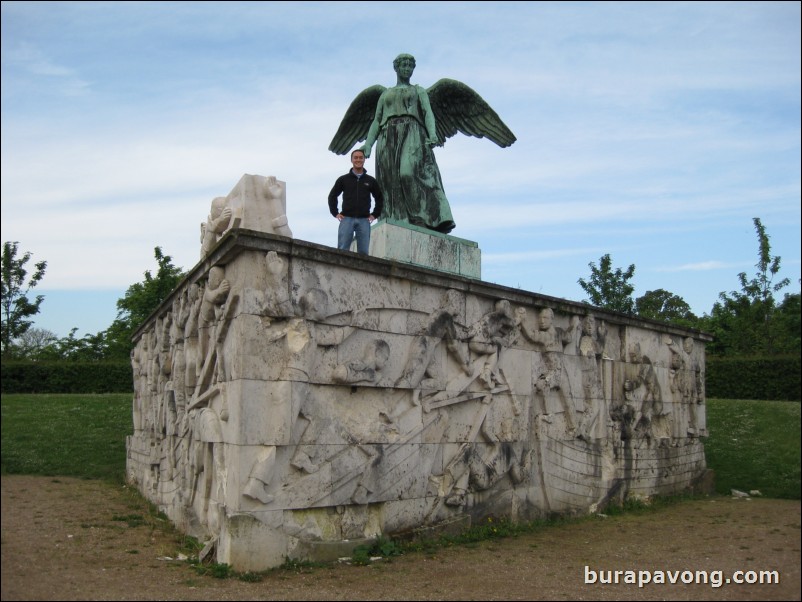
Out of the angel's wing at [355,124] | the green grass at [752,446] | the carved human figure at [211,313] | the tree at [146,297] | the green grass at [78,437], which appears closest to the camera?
the green grass at [752,446]

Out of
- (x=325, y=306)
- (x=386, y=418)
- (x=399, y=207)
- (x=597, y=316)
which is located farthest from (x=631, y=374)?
(x=325, y=306)

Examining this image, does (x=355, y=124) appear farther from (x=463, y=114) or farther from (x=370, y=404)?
(x=370, y=404)

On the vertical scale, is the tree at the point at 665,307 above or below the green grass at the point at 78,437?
above

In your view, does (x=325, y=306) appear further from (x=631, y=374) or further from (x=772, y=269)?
(x=631, y=374)

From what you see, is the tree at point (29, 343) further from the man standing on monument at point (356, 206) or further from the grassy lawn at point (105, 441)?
the man standing on monument at point (356, 206)

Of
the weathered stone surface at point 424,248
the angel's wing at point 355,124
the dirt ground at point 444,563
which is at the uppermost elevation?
the angel's wing at point 355,124

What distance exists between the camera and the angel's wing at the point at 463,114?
41.3 feet

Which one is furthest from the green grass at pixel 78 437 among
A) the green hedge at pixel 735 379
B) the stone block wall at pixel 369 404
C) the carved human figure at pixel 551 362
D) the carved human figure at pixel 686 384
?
the green hedge at pixel 735 379

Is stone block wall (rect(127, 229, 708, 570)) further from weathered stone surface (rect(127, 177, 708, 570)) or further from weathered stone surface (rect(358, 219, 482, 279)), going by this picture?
weathered stone surface (rect(358, 219, 482, 279))

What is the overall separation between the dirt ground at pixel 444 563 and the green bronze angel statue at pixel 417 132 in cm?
519

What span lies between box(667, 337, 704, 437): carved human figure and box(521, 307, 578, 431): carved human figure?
3.37 meters

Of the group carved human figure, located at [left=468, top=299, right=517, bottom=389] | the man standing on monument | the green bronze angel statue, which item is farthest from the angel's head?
carved human figure, located at [left=468, top=299, right=517, bottom=389]

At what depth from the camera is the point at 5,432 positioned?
14.0 feet

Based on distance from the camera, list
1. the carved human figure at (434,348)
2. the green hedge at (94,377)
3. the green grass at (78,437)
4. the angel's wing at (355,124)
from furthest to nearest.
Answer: the green hedge at (94,377) → the green grass at (78,437) → the angel's wing at (355,124) → the carved human figure at (434,348)
